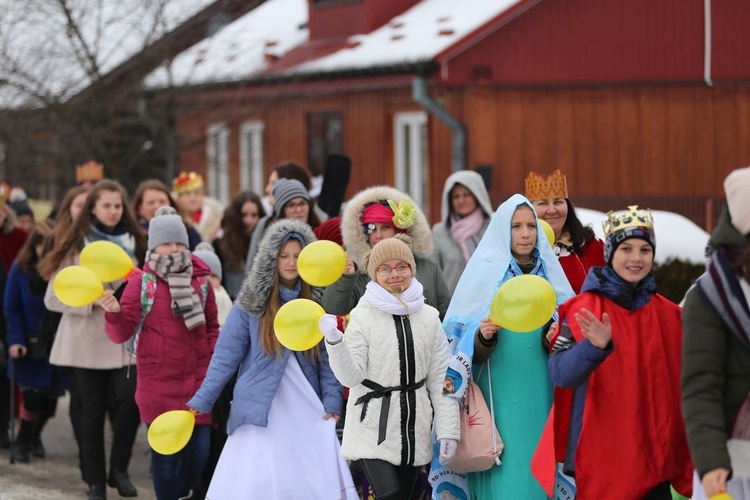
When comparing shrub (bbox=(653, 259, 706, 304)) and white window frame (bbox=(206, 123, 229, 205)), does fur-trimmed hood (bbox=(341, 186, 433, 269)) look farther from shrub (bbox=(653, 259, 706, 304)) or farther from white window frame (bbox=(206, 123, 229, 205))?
white window frame (bbox=(206, 123, 229, 205))

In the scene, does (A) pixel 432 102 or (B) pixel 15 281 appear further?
(A) pixel 432 102

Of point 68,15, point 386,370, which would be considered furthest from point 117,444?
point 68,15

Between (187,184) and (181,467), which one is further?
(187,184)

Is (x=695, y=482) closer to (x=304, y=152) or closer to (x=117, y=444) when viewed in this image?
(x=117, y=444)

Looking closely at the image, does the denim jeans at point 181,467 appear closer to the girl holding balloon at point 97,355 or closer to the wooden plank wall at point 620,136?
the girl holding balloon at point 97,355

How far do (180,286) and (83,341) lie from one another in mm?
1424

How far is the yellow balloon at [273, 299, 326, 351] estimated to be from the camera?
6312 millimetres

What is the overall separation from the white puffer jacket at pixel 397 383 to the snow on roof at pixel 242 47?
12.0m

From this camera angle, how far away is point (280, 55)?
21656 millimetres

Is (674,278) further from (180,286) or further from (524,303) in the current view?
(524,303)

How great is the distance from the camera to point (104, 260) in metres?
8.13

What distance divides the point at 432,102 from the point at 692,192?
4158 millimetres

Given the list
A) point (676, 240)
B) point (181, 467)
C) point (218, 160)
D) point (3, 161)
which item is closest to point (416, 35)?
point (218, 160)

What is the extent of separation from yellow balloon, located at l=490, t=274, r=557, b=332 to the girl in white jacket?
2.23ft
